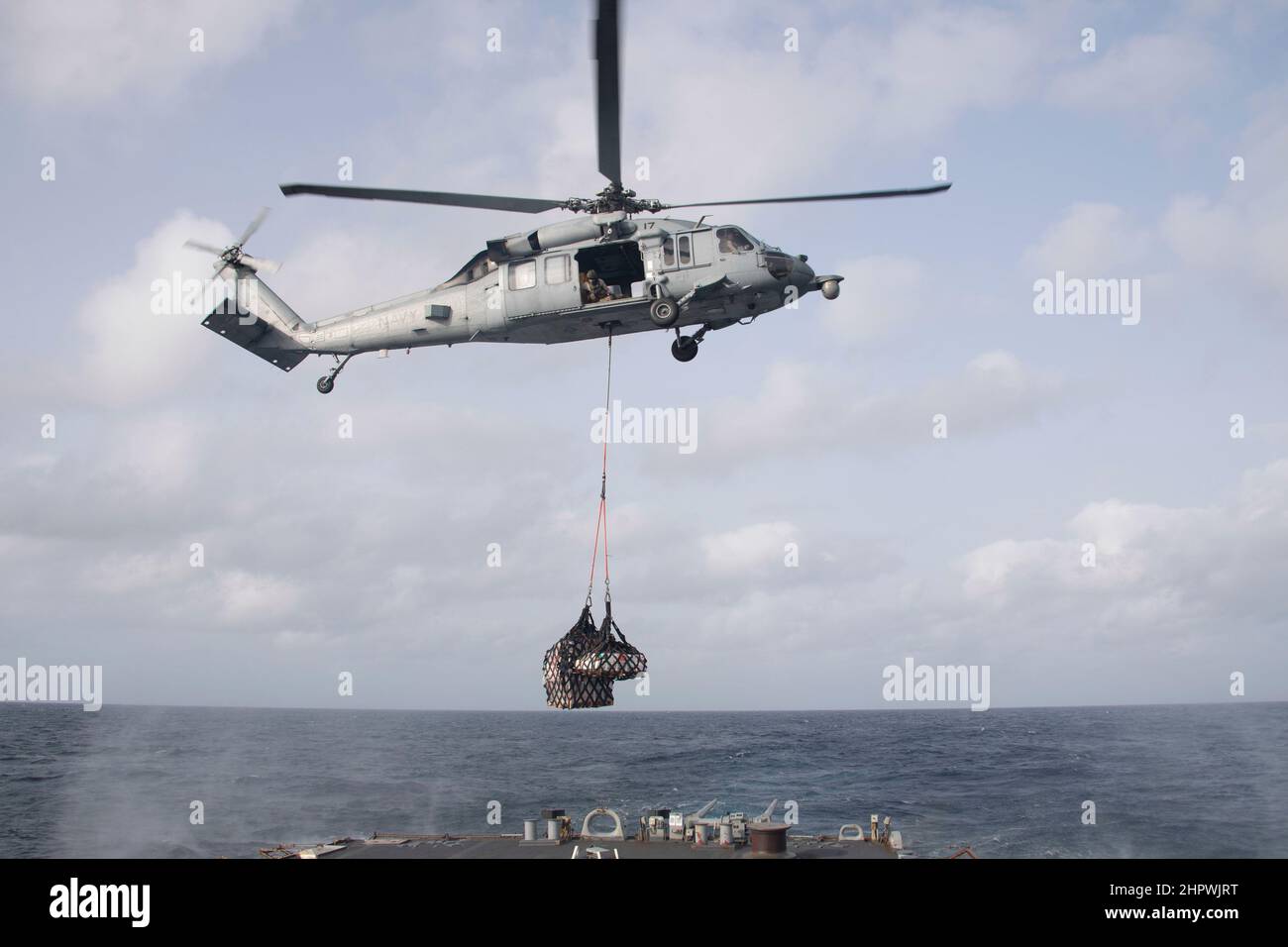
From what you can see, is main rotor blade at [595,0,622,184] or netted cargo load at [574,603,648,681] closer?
main rotor blade at [595,0,622,184]

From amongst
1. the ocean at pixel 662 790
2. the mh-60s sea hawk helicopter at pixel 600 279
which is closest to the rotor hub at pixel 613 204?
the mh-60s sea hawk helicopter at pixel 600 279

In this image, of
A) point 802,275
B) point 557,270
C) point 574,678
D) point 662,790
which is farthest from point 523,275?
point 662,790

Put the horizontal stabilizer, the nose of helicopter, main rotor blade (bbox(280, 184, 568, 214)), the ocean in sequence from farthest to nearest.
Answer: the ocean, the horizontal stabilizer, the nose of helicopter, main rotor blade (bbox(280, 184, 568, 214))

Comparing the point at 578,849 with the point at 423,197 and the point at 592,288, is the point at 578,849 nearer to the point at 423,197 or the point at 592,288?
the point at 592,288

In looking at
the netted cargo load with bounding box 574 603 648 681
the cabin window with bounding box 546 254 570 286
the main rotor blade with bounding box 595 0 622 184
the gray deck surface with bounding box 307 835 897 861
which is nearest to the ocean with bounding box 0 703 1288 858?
the gray deck surface with bounding box 307 835 897 861

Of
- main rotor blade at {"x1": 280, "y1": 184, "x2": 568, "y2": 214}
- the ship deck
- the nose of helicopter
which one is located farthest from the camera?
the ship deck

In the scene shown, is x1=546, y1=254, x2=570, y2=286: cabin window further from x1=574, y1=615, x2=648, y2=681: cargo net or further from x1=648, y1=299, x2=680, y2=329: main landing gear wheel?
x1=574, y1=615, x2=648, y2=681: cargo net

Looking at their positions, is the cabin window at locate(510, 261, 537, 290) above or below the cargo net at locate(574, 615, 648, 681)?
above

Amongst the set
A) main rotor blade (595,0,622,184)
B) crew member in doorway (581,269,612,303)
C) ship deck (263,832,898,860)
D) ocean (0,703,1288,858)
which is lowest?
ocean (0,703,1288,858)
